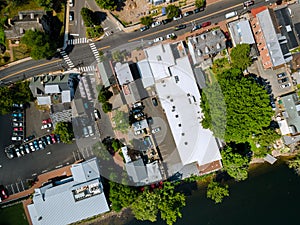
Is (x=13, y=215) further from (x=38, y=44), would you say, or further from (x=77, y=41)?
(x=77, y=41)

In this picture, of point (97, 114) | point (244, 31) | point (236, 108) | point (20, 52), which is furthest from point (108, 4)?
point (236, 108)

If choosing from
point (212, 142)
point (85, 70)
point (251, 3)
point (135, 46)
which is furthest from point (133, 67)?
point (251, 3)

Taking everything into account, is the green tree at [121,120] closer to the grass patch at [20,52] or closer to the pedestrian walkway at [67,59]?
the pedestrian walkway at [67,59]

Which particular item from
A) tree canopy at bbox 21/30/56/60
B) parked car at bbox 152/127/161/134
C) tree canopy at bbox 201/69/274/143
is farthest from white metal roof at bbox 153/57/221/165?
tree canopy at bbox 21/30/56/60

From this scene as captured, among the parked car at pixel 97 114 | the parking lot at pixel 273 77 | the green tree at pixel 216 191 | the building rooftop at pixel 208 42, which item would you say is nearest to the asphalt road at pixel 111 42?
the building rooftop at pixel 208 42

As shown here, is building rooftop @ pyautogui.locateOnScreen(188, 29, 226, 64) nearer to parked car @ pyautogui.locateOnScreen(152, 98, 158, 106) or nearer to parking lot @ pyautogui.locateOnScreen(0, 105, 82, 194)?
parked car @ pyautogui.locateOnScreen(152, 98, 158, 106)

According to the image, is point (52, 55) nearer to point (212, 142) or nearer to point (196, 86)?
point (196, 86)
